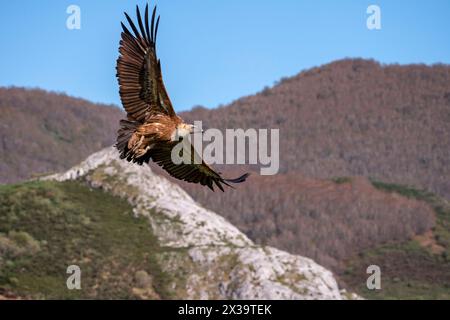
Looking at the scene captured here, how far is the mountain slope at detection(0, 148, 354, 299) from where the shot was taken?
42.9m

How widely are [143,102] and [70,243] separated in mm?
29426

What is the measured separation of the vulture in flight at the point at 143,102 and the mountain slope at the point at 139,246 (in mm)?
24266

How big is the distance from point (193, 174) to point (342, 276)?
198 ft

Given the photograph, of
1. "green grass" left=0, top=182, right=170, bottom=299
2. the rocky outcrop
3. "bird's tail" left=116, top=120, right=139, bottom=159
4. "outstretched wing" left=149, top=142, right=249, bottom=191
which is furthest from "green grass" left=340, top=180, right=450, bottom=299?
"bird's tail" left=116, top=120, right=139, bottom=159

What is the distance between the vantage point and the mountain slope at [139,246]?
42875 millimetres

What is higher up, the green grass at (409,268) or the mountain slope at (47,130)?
the mountain slope at (47,130)

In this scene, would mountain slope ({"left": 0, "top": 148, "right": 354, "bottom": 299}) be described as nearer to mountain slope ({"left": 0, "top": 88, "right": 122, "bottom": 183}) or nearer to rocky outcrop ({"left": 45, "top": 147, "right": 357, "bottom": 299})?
rocky outcrop ({"left": 45, "top": 147, "right": 357, "bottom": 299})

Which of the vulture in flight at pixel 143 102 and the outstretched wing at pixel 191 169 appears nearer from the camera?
the vulture in flight at pixel 143 102
